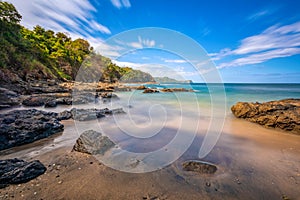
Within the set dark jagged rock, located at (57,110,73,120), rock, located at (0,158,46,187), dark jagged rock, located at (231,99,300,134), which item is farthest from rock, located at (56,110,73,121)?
dark jagged rock, located at (231,99,300,134)

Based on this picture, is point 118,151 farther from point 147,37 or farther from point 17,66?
point 17,66

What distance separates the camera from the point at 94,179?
108 inches

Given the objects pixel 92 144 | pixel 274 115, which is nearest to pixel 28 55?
pixel 92 144

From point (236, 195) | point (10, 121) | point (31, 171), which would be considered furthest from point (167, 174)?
point (10, 121)

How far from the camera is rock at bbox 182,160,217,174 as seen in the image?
315cm

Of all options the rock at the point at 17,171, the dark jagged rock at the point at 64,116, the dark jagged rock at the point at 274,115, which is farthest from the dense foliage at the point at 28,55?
the rock at the point at 17,171

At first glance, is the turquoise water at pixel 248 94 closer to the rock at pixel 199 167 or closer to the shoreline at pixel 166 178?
the shoreline at pixel 166 178

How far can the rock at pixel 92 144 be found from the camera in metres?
3.76

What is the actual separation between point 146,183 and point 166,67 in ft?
19.8

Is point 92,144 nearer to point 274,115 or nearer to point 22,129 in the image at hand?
point 22,129

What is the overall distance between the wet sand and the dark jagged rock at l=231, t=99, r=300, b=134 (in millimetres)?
3061

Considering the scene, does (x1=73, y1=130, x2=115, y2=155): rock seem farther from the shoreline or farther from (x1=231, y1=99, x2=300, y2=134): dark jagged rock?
(x1=231, y1=99, x2=300, y2=134): dark jagged rock

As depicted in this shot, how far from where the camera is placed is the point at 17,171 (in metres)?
2.56

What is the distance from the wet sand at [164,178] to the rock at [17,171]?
0.37ft
